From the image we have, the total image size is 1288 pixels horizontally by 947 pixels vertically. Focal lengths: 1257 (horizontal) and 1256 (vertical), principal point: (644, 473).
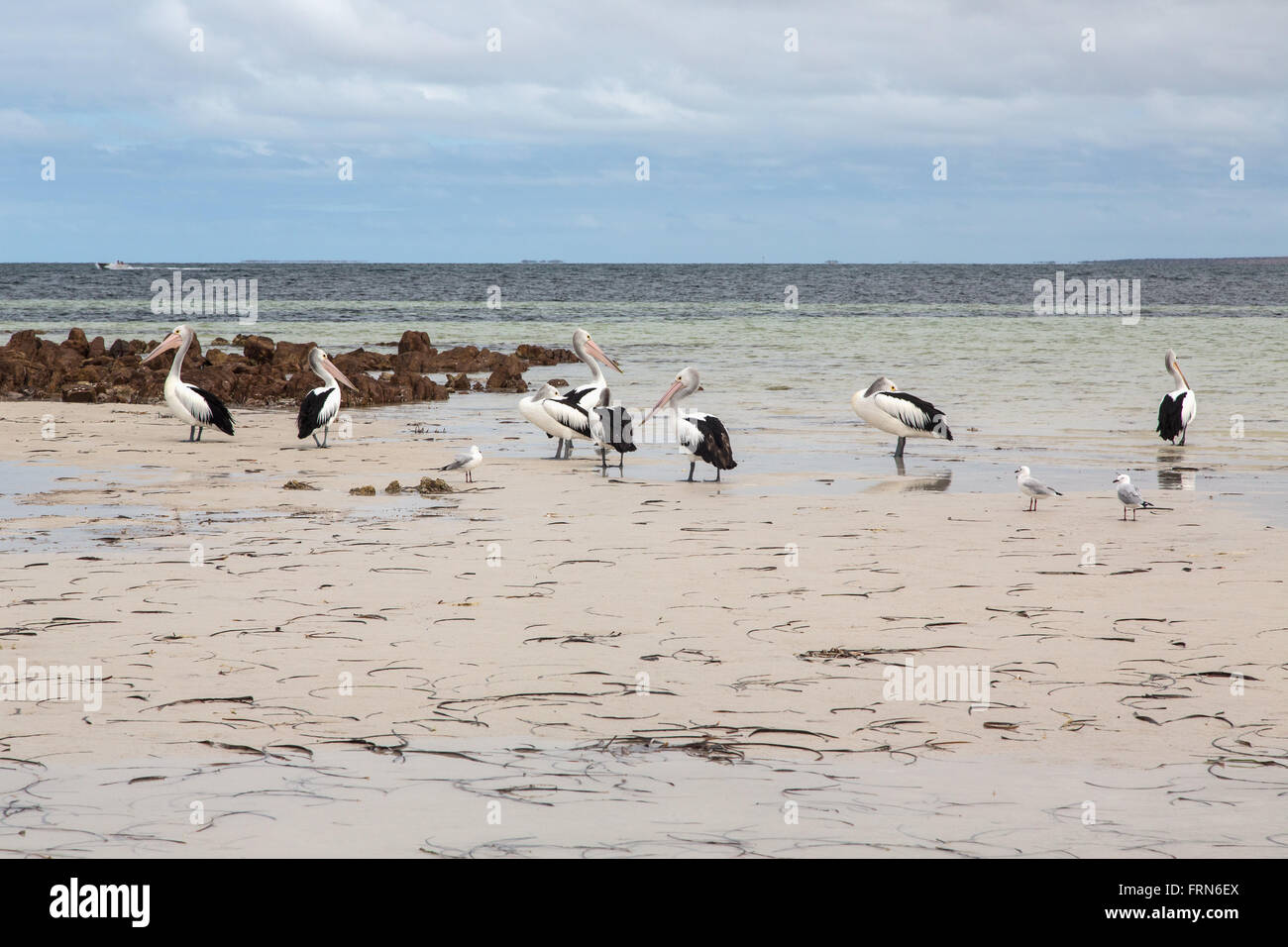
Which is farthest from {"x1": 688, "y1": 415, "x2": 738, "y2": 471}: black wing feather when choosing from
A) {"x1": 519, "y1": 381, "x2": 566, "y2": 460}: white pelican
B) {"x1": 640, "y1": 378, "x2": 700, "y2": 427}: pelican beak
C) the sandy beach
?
{"x1": 640, "y1": 378, "x2": 700, "y2": 427}: pelican beak

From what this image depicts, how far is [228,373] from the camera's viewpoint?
1795 centimetres

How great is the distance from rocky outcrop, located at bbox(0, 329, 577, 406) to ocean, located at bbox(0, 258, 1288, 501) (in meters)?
0.87

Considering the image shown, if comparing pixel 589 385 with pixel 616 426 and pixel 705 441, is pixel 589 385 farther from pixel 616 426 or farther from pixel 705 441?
pixel 705 441

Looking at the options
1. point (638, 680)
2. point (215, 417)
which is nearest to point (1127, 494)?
point (638, 680)

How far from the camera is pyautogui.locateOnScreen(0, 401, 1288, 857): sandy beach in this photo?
A: 360 cm

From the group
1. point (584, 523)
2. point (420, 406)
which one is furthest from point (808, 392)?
point (584, 523)

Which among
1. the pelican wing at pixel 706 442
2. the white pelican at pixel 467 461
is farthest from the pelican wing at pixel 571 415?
Result: the white pelican at pixel 467 461

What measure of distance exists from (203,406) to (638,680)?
954 cm

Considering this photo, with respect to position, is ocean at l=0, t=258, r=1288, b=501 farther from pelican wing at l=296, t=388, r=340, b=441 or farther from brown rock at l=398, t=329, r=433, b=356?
brown rock at l=398, t=329, r=433, b=356

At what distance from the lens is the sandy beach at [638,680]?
3.60 m

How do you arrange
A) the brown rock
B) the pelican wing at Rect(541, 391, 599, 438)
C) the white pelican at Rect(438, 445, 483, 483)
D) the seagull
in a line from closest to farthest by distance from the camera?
the seagull
the white pelican at Rect(438, 445, 483, 483)
the pelican wing at Rect(541, 391, 599, 438)
the brown rock

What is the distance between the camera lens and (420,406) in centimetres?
1812

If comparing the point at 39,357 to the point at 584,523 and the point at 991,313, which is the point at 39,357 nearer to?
the point at 584,523

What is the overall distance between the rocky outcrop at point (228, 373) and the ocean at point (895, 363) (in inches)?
34.2
